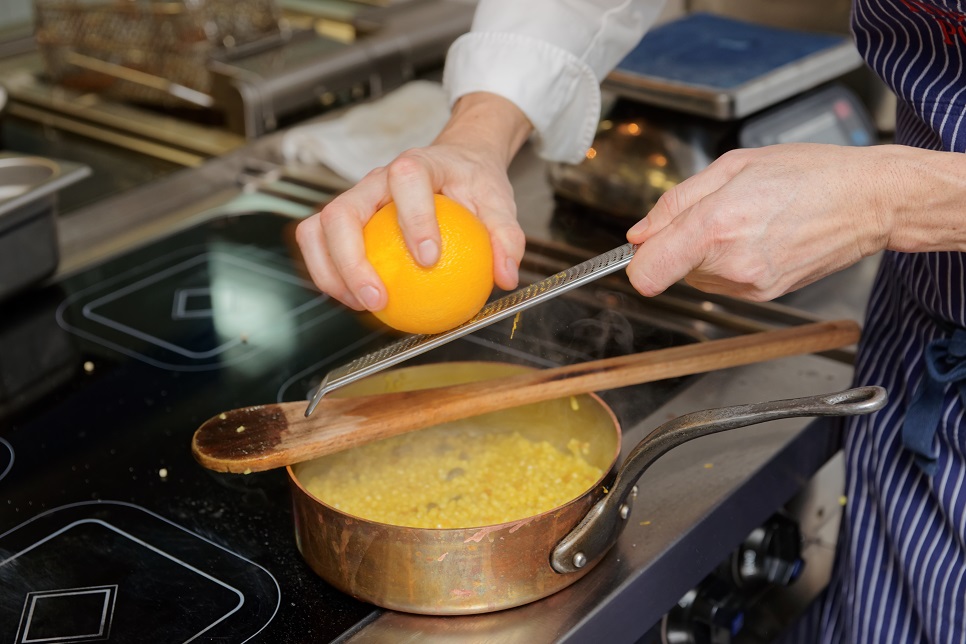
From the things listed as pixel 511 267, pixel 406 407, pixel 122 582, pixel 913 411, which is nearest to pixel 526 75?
pixel 511 267

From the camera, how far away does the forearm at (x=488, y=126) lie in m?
0.95

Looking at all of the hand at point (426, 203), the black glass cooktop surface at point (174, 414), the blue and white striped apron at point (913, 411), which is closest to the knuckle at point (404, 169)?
the hand at point (426, 203)

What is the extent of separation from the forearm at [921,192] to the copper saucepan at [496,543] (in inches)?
5.4

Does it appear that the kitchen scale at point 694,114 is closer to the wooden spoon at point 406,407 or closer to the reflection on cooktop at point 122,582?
the wooden spoon at point 406,407

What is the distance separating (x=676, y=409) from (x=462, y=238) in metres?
0.34

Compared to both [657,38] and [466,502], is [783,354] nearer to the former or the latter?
[466,502]

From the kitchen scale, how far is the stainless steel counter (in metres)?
0.10

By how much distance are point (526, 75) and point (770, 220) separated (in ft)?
1.21

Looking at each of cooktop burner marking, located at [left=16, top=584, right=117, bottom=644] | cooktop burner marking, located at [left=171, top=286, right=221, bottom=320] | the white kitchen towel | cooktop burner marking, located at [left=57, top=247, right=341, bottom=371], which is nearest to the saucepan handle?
cooktop burner marking, located at [left=16, top=584, right=117, bottom=644]

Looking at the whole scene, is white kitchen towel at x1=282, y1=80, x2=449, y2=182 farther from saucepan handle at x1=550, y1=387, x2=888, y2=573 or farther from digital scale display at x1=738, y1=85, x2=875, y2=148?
saucepan handle at x1=550, y1=387, x2=888, y2=573

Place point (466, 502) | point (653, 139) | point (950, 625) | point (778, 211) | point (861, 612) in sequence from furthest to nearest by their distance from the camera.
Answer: point (653, 139)
point (861, 612)
point (950, 625)
point (466, 502)
point (778, 211)

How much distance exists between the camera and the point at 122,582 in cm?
81

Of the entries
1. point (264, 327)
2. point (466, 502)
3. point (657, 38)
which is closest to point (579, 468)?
point (466, 502)

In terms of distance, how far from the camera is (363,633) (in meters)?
0.75
